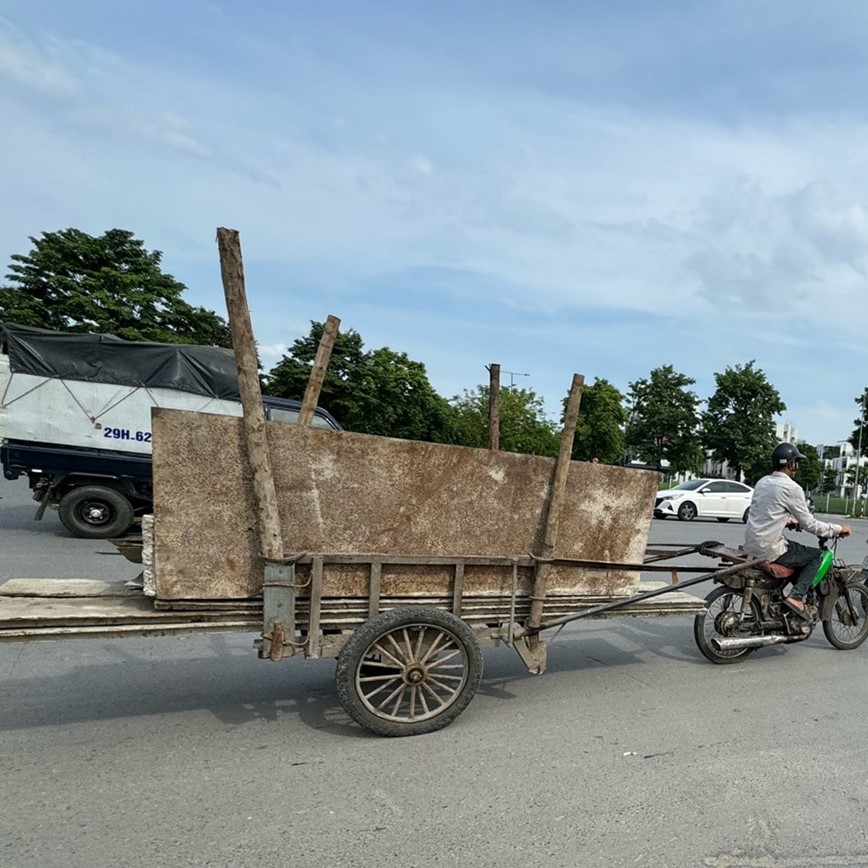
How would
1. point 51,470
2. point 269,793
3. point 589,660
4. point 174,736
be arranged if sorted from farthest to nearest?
point 51,470, point 589,660, point 174,736, point 269,793

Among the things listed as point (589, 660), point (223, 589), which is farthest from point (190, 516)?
point (589, 660)

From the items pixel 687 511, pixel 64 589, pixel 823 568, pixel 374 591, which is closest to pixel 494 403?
pixel 374 591

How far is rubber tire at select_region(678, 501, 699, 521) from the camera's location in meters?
20.5

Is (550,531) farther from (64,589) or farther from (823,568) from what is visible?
(823,568)

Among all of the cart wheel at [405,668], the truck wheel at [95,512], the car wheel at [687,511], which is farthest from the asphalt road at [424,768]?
the car wheel at [687,511]

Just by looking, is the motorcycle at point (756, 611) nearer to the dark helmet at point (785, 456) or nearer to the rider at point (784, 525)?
the rider at point (784, 525)

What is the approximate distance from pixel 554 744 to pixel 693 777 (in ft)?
2.31

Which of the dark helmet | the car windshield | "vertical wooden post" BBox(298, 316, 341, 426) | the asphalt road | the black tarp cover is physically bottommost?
the asphalt road

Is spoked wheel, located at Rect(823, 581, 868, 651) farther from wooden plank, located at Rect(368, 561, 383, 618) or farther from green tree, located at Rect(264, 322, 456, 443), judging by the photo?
green tree, located at Rect(264, 322, 456, 443)

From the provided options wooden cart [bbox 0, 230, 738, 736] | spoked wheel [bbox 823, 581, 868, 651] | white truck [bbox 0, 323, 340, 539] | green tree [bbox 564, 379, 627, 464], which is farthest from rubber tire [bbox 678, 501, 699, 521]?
green tree [bbox 564, 379, 627, 464]

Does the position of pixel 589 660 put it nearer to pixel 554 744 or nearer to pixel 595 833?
pixel 554 744

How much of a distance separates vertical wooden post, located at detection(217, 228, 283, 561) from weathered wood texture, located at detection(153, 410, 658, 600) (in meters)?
0.10

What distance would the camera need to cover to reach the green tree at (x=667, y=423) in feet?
137

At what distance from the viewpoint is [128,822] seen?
2715 millimetres
